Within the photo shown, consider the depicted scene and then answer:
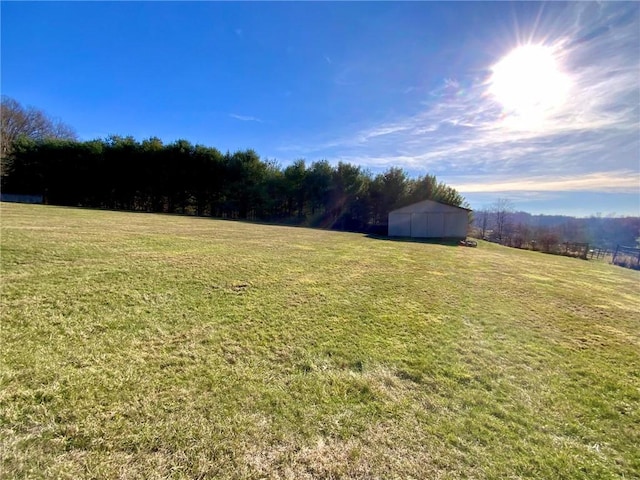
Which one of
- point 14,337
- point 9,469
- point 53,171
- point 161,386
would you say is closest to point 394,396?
point 161,386

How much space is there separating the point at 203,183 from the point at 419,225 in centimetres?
2104

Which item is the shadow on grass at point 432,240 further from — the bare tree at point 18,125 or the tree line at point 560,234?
the bare tree at point 18,125

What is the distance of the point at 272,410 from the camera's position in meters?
2.27

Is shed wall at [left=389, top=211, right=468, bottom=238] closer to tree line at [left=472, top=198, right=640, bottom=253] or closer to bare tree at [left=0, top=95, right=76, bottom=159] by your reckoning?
tree line at [left=472, top=198, right=640, bottom=253]

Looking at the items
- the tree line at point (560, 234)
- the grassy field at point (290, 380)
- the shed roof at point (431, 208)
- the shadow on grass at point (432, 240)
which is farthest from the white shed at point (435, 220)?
the grassy field at point (290, 380)

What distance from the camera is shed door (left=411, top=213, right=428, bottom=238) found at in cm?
2259

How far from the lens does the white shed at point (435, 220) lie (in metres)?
22.2

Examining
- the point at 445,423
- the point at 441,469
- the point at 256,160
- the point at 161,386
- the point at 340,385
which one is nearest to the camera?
the point at 441,469

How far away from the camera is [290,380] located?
8.83 ft

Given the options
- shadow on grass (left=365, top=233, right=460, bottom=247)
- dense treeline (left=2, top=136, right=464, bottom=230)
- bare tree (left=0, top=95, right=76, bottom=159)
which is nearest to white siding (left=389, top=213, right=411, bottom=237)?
shadow on grass (left=365, top=233, right=460, bottom=247)

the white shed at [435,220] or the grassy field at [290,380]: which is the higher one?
the white shed at [435,220]

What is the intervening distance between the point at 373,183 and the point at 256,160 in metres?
12.3

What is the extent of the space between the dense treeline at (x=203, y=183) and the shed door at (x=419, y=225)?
5.32m

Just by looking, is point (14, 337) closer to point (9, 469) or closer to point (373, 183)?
point (9, 469)
